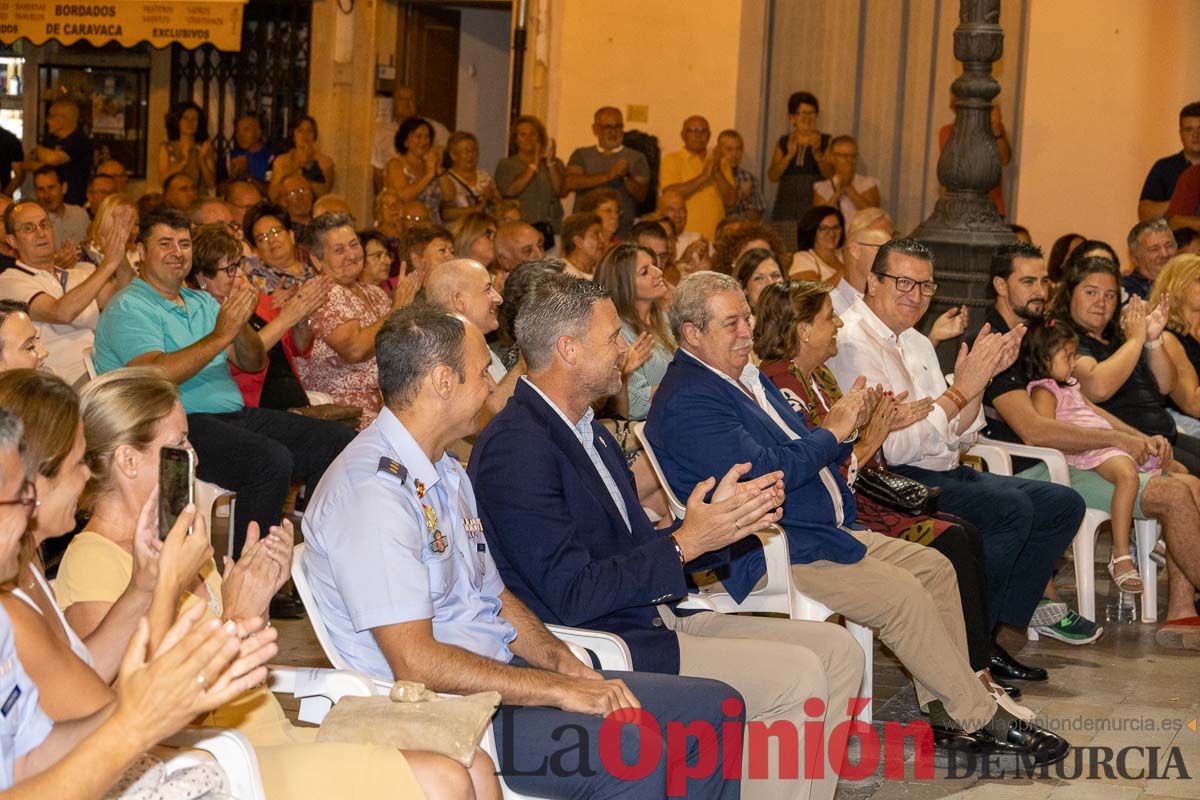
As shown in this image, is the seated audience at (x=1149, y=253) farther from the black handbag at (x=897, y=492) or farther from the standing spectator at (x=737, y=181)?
the black handbag at (x=897, y=492)

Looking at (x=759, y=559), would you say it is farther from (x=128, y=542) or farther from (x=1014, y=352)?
(x=128, y=542)

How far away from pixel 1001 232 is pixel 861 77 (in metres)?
4.40

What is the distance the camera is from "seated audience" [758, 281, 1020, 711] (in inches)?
184

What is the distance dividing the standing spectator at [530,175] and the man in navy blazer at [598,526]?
6.30m

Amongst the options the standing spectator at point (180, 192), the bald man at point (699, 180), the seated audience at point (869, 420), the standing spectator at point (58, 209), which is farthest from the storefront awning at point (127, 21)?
the seated audience at point (869, 420)

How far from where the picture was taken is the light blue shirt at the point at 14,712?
6.94 feet

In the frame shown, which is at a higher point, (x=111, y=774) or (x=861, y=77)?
(x=861, y=77)

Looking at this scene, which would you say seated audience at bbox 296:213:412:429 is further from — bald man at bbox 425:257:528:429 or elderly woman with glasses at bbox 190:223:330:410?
bald man at bbox 425:257:528:429

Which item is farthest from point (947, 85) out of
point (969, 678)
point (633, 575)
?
point (633, 575)

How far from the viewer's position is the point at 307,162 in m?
10.8

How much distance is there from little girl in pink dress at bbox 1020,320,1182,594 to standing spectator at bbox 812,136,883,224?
4.26m

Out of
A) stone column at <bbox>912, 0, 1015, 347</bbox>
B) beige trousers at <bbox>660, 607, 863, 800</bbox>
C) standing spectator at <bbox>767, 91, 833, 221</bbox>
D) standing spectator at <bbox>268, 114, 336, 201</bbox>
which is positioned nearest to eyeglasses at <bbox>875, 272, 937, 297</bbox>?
stone column at <bbox>912, 0, 1015, 347</bbox>

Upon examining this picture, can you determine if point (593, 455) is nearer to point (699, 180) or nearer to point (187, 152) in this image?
point (699, 180)

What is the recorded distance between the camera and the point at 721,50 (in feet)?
36.3
